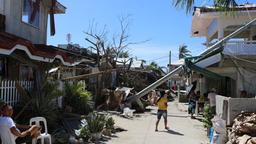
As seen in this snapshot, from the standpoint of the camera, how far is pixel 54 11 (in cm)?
1880

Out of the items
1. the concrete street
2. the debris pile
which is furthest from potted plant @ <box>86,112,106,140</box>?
the debris pile

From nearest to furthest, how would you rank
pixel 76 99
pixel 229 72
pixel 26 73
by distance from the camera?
pixel 26 73, pixel 76 99, pixel 229 72

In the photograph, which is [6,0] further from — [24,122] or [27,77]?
[24,122]

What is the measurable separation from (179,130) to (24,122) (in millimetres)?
6628

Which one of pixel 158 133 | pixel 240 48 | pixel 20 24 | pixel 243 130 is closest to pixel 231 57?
pixel 240 48

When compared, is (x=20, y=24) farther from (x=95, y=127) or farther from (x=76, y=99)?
(x=95, y=127)

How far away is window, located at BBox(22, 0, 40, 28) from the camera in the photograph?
52.9 feet

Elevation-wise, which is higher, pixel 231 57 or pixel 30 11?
pixel 30 11

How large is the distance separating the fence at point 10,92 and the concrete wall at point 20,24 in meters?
2.48

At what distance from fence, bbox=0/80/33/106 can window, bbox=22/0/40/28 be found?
139 inches

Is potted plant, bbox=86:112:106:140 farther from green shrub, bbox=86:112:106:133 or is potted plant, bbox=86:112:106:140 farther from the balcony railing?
the balcony railing

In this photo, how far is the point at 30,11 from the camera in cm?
1656

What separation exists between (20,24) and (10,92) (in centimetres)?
374

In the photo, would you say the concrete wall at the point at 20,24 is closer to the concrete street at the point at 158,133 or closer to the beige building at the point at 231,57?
the concrete street at the point at 158,133
